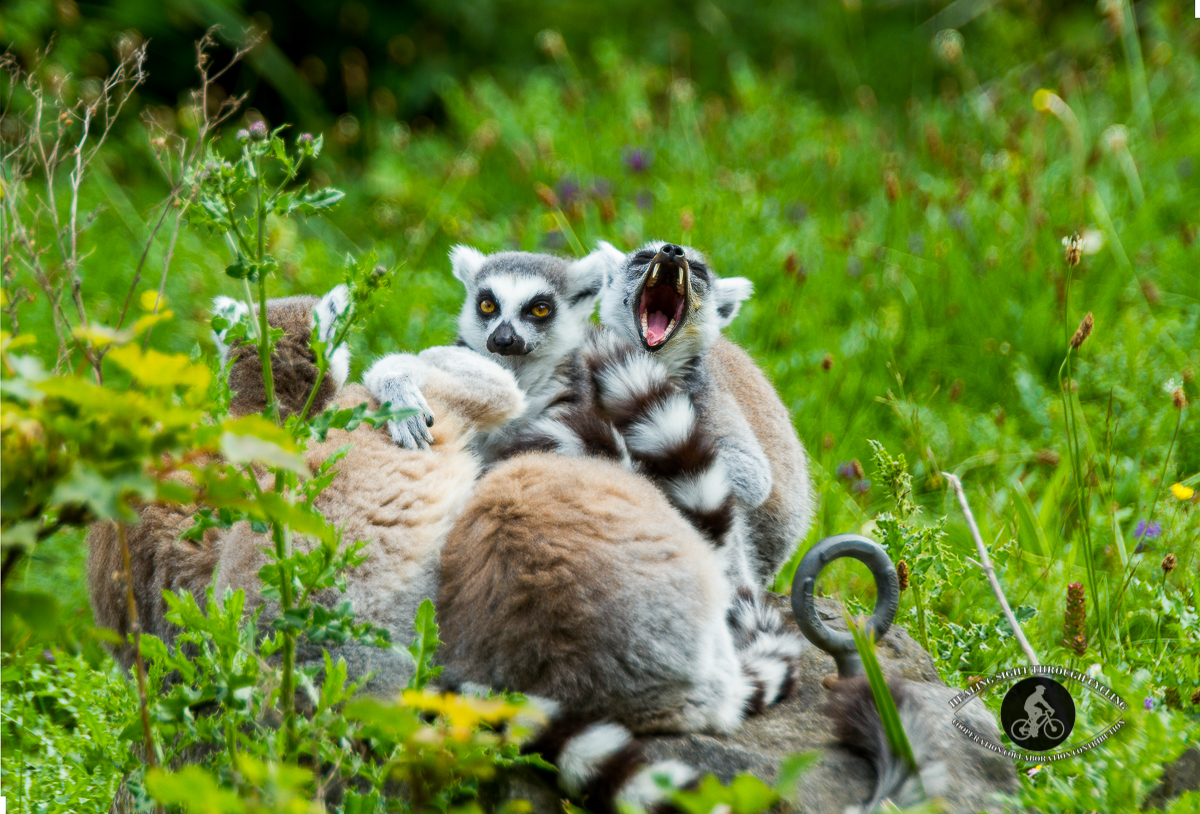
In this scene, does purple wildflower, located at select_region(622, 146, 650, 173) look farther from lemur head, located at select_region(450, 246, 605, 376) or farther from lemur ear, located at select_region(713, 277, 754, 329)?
lemur ear, located at select_region(713, 277, 754, 329)

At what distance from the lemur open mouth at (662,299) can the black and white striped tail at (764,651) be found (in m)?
0.95

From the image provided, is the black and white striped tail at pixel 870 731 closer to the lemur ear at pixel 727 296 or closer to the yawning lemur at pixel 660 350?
the yawning lemur at pixel 660 350

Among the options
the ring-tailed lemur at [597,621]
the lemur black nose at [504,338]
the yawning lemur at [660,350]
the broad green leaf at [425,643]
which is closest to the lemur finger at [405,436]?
the yawning lemur at [660,350]

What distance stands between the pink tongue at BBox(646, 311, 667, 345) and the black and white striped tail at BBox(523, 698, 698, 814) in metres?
1.45

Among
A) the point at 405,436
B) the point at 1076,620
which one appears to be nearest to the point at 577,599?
the point at 405,436

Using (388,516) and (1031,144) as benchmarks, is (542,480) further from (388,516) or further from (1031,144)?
(1031,144)

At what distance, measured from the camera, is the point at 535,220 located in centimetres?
565

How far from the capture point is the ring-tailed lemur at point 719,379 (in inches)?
122

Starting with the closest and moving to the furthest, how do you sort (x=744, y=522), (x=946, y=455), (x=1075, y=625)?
(x=1075, y=625) < (x=744, y=522) < (x=946, y=455)

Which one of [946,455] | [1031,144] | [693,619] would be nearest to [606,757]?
[693,619]

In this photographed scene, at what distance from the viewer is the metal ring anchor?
2230 mm

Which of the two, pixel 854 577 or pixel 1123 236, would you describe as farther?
pixel 1123 236

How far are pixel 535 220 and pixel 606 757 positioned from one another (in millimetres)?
4134

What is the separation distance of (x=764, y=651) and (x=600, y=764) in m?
0.70
